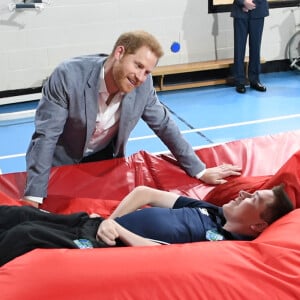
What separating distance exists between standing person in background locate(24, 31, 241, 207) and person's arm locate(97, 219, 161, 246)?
55 centimetres

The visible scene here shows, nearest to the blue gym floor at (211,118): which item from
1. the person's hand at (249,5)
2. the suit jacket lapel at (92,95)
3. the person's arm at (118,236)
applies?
the person's hand at (249,5)

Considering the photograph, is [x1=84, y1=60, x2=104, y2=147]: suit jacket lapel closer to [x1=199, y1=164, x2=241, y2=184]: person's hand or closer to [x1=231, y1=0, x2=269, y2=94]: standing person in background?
[x1=199, y1=164, x2=241, y2=184]: person's hand

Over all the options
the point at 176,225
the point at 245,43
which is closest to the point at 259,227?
the point at 176,225

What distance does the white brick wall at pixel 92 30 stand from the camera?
494 cm

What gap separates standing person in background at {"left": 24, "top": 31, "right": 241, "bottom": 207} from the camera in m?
1.86

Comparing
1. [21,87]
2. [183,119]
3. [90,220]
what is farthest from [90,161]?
[21,87]

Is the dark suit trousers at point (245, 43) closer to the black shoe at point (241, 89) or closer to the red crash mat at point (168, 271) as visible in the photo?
the black shoe at point (241, 89)

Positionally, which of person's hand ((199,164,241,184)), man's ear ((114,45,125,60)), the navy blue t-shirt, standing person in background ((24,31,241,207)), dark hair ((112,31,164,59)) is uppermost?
dark hair ((112,31,164,59))

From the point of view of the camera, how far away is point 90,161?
2.51 m

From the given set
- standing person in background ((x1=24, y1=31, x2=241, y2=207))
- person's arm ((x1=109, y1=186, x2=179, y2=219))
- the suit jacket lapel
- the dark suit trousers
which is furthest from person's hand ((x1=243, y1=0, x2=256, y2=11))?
person's arm ((x1=109, y1=186, x2=179, y2=219))

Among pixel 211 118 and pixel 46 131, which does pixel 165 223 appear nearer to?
pixel 46 131

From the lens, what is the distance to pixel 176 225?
1.75m

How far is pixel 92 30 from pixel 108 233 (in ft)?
13.1

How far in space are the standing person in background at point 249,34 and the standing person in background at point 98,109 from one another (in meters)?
3.13
